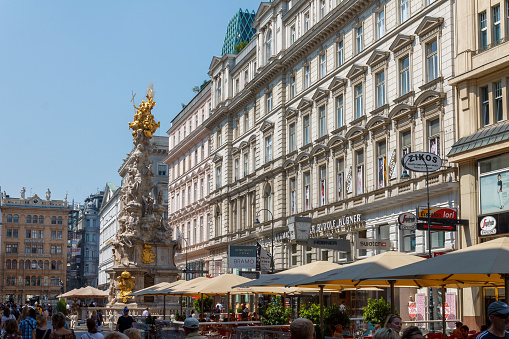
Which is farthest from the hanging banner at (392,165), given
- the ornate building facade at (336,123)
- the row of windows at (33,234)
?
the row of windows at (33,234)

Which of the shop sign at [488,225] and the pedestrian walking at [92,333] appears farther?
the shop sign at [488,225]

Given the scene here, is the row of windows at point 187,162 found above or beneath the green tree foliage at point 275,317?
above

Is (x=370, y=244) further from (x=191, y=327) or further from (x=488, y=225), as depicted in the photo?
(x=191, y=327)

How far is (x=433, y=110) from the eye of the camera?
37000 millimetres

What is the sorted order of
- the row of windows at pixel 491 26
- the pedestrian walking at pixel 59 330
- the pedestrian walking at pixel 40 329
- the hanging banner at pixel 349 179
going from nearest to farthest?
1. the pedestrian walking at pixel 59 330
2. the pedestrian walking at pixel 40 329
3. the row of windows at pixel 491 26
4. the hanging banner at pixel 349 179

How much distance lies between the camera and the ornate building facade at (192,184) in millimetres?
77375

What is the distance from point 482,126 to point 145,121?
29.7 meters

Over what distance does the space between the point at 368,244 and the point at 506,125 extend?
8.30m

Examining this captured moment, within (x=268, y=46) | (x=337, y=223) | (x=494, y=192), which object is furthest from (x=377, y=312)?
(x=268, y=46)

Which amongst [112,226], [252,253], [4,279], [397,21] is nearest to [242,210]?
[252,253]

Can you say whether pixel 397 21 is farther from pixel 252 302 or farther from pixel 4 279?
pixel 4 279

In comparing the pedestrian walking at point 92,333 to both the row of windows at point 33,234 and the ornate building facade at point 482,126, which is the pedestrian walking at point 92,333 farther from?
the row of windows at point 33,234

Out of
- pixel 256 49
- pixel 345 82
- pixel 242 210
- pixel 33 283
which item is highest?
pixel 256 49

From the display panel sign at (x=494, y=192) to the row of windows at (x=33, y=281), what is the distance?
13725cm
